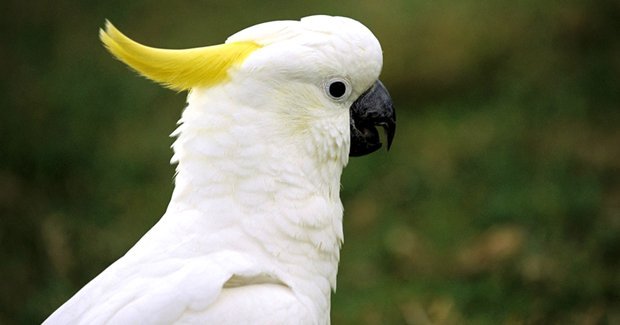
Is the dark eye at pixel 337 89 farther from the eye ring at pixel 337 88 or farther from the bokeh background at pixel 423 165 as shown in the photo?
the bokeh background at pixel 423 165

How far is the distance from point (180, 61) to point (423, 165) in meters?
3.29

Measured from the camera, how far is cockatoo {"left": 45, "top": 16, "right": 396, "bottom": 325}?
8.29 feet

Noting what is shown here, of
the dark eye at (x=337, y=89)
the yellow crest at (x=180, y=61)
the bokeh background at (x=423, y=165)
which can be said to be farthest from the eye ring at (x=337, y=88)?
the bokeh background at (x=423, y=165)

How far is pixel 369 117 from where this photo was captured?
9.16 feet

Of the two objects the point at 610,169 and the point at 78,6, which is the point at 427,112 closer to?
the point at 610,169

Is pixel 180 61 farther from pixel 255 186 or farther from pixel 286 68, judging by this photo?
pixel 255 186

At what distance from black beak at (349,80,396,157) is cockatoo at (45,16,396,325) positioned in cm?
11

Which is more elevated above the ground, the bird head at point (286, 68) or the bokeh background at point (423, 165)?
the bird head at point (286, 68)

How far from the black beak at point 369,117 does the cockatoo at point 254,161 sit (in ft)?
0.37

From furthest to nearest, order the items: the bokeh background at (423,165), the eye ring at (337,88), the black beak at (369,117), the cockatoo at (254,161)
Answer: the bokeh background at (423,165), the black beak at (369,117), the eye ring at (337,88), the cockatoo at (254,161)

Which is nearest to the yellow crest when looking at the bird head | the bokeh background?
the bird head

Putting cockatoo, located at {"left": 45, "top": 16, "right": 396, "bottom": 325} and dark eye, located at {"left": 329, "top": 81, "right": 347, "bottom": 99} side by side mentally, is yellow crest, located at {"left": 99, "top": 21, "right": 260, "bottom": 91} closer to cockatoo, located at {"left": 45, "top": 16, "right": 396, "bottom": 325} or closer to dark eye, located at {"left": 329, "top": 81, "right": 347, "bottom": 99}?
cockatoo, located at {"left": 45, "top": 16, "right": 396, "bottom": 325}

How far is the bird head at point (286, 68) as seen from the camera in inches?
101

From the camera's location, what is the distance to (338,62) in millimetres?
2629
